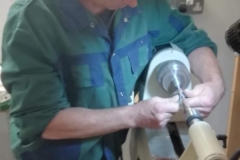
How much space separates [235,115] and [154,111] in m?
0.64

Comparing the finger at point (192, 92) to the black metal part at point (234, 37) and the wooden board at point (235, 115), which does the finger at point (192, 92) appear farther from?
the wooden board at point (235, 115)

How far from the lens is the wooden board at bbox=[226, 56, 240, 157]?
136 cm

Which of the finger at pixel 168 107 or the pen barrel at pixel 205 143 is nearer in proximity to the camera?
the pen barrel at pixel 205 143

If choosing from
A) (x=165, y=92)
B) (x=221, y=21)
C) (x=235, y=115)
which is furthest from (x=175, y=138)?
(x=221, y=21)

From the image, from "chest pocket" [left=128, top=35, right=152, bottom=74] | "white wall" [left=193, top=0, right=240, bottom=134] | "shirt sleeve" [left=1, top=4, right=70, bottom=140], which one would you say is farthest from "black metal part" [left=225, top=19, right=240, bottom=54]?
"white wall" [left=193, top=0, right=240, bottom=134]

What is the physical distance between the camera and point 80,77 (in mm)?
921

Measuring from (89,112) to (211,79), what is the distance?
1.08ft

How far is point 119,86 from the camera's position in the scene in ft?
3.21

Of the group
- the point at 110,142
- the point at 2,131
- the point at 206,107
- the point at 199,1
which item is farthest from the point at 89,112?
the point at 199,1

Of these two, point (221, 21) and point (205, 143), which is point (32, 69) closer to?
point (205, 143)

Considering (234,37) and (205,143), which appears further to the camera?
(234,37)

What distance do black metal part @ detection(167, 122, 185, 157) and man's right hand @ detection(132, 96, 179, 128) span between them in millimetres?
74

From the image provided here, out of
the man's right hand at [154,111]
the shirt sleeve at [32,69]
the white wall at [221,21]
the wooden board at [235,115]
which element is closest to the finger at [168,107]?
the man's right hand at [154,111]

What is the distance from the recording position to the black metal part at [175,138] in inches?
36.2
